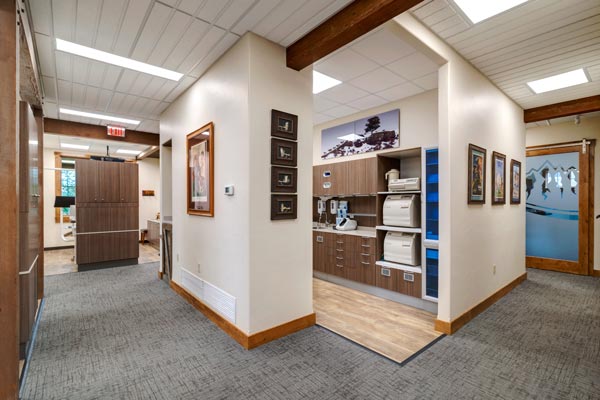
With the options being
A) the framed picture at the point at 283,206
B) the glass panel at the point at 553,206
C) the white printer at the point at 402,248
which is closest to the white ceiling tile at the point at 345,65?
the framed picture at the point at 283,206

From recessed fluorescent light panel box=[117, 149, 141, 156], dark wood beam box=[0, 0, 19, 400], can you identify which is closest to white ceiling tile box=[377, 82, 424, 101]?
dark wood beam box=[0, 0, 19, 400]

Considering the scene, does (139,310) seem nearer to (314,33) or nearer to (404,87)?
(314,33)

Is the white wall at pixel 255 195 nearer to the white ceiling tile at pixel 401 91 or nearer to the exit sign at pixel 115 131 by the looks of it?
the white ceiling tile at pixel 401 91

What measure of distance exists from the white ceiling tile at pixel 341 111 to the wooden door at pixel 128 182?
4.39 meters

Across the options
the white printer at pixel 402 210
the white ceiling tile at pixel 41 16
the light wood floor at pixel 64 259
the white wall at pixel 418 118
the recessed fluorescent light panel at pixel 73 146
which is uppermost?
the white ceiling tile at pixel 41 16

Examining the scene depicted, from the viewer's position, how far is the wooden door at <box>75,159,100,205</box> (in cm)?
566

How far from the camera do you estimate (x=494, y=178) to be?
381 centimetres

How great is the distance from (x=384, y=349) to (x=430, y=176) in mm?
2134

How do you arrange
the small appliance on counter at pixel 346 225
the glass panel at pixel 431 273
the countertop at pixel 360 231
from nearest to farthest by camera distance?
1. the glass panel at pixel 431 273
2. the countertop at pixel 360 231
3. the small appliance on counter at pixel 346 225

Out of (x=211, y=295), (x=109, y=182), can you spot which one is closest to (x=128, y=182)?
(x=109, y=182)

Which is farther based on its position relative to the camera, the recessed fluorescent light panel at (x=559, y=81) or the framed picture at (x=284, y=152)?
the recessed fluorescent light panel at (x=559, y=81)

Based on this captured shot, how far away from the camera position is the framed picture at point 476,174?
327 cm

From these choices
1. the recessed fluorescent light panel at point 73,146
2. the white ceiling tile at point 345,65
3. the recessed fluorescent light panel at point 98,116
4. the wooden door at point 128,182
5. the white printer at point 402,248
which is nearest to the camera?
the white ceiling tile at point 345,65

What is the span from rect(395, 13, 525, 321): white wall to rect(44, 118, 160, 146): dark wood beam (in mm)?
5890
